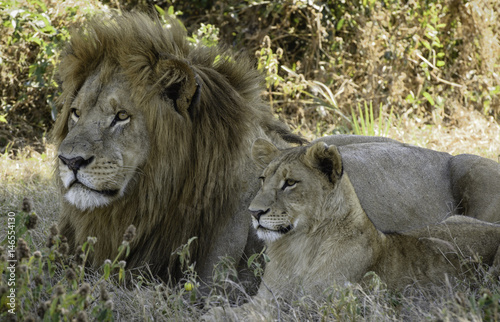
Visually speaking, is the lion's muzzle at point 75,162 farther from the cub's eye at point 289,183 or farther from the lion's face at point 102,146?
the cub's eye at point 289,183

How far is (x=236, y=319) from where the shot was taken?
2736 mm

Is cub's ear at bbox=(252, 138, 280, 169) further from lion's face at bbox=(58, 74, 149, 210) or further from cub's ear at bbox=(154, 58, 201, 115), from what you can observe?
lion's face at bbox=(58, 74, 149, 210)

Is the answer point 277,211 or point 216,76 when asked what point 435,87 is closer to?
point 216,76

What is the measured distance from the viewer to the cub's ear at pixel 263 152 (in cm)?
342

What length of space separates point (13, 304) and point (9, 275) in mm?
239

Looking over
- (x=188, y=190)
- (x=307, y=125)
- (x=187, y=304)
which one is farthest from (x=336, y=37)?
(x=187, y=304)

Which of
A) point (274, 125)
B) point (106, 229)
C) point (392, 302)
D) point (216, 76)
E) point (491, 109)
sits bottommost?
point (491, 109)

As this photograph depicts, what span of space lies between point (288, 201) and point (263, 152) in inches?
16.9

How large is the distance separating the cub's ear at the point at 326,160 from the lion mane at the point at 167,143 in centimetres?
63

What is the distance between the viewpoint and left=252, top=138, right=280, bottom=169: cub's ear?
3.42 meters

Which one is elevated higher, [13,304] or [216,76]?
[216,76]

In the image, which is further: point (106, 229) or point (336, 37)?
point (336, 37)

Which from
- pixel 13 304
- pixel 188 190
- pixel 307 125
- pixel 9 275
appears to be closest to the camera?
pixel 13 304

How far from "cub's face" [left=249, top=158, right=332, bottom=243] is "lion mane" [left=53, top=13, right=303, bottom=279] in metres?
0.48
